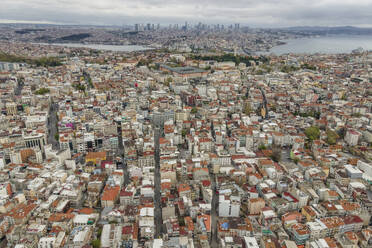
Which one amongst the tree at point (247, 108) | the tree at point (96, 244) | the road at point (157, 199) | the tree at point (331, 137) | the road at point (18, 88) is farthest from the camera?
the road at point (18, 88)

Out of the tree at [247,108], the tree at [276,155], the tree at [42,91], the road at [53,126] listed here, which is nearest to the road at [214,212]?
the tree at [276,155]

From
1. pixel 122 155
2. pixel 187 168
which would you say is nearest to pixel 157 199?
pixel 187 168

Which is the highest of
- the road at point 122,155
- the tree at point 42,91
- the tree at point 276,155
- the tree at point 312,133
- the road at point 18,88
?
the tree at point 42,91

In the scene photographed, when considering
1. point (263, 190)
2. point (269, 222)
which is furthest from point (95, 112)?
point (269, 222)

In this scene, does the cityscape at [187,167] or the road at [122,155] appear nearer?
the cityscape at [187,167]

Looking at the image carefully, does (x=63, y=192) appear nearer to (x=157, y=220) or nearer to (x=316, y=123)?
(x=157, y=220)

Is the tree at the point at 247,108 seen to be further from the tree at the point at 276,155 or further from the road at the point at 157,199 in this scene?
the road at the point at 157,199
